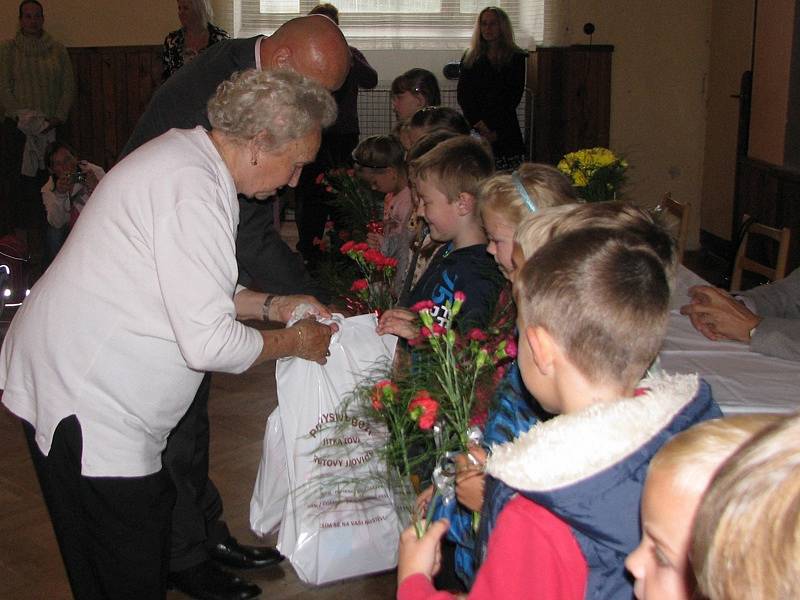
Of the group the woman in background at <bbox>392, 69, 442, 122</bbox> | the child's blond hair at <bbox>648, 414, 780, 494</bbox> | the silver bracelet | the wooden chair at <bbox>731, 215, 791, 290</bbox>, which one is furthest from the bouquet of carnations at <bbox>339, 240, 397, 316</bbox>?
the woman in background at <bbox>392, 69, 442, 122</bbox>

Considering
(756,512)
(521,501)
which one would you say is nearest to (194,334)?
(521,501)

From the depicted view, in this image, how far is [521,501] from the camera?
1.27 metres

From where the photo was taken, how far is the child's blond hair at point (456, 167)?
2588mm

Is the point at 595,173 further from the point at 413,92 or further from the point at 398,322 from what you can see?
the point at 413,92

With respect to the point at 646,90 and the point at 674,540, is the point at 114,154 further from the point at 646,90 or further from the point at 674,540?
the point at 674,540

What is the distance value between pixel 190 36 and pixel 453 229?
4044 millimetres

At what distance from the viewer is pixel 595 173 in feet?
10.3

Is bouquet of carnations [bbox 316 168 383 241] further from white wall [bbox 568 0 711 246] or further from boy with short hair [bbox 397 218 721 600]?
white wall [bbox 568 0 711 246]

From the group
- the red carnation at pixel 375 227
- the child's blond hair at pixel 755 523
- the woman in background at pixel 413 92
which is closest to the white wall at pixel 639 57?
the woman in background at pixel 413 92

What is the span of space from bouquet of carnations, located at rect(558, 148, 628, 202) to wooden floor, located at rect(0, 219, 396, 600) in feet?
4.52

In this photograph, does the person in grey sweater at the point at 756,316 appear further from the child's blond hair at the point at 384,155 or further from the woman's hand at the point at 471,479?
the child's blond hair at the point at 384,155

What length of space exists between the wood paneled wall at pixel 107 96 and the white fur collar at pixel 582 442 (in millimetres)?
7587

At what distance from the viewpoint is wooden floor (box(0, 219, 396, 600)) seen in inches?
114

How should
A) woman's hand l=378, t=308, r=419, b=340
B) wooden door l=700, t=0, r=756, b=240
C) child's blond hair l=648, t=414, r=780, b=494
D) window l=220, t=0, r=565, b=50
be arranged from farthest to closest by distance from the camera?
window l=220, t=0, r=565, b=50
wooden door l=700, t=0, r=756, b=240
woman's hand l=378, t=308, r=419, b=340
child's blond hair l=648, t=414, r=780, b=494
